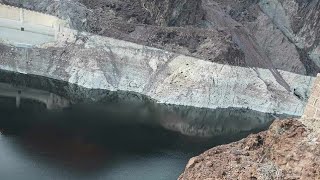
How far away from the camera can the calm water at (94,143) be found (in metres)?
40.0

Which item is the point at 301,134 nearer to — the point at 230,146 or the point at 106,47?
the point at 230,146

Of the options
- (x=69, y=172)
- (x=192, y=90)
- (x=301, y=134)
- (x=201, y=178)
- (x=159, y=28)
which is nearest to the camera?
(x=301, y=134)

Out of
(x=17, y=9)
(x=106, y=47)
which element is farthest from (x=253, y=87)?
(x=17, y=9)

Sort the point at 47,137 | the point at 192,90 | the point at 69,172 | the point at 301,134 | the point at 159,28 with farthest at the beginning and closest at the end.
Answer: the point at 159,28 → the point at 192,90 → the point at 47,137 → the point at 69,172 → the point at 301,134

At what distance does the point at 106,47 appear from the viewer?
68688 millimetres

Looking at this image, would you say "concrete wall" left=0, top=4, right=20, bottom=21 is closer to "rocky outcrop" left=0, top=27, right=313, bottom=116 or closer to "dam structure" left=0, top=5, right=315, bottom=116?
"dam structure" left=0, top=5, right=315, bottom=116

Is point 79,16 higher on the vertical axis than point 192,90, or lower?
higher

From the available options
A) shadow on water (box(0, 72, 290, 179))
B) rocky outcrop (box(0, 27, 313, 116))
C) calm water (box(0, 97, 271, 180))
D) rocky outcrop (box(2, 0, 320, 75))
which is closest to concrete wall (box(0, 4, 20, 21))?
rocky outcrop (box(2, 0, 320, 75))

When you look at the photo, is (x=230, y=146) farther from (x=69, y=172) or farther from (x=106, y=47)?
(x=106, y=47)

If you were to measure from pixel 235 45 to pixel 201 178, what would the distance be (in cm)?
5140

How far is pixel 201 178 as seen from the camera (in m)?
22.3

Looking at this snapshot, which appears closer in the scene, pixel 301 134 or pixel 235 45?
pixel 301 134

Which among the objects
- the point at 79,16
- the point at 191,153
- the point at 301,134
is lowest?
the point at 191,153

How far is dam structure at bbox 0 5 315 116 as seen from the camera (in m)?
66.1
